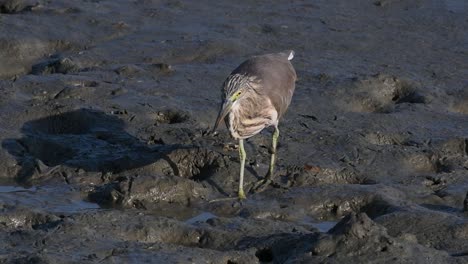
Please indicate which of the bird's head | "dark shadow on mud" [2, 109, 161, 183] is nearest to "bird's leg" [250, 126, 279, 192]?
the bird's head

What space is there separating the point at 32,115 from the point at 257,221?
3.02 m

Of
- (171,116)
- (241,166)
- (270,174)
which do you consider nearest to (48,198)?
(241,166)

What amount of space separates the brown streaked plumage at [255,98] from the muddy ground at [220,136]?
1.43 ft

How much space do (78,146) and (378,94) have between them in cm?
322

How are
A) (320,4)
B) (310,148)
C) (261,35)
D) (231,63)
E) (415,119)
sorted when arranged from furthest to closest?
(320,4) → (261,35) → (231,63) → (415,119) → (310,148)

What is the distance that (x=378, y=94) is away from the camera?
11328 mm

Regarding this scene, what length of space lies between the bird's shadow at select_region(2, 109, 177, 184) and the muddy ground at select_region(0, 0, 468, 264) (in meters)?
0.02

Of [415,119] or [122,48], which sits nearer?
[415,119]

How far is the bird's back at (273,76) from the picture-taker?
374 inches

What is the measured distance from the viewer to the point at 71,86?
11.0 m

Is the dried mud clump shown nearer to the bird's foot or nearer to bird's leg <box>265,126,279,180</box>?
the bird's foot

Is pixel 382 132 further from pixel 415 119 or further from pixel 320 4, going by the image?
pixel 320 4

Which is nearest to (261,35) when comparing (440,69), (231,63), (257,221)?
(231,63)

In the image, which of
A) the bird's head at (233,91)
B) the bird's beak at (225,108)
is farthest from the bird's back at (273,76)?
the bird's beak at (225,108)
